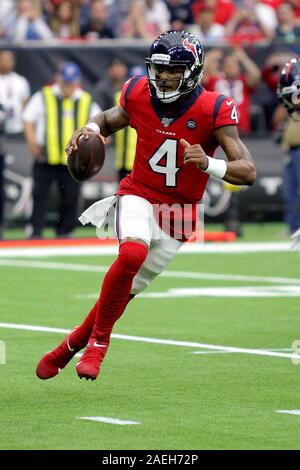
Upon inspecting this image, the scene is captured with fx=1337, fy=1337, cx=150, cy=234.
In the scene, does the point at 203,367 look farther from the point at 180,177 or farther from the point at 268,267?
the point at 268,267

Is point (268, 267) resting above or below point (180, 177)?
below

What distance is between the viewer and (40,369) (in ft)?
22.9

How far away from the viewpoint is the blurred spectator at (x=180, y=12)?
2018cm

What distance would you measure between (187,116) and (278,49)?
11640mm

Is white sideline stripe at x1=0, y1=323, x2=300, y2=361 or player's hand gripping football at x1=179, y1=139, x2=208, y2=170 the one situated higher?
player's hand gripping football at x1=179, y1=139, x2=208, y2=170

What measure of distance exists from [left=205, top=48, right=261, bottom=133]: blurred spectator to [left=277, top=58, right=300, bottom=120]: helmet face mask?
27.9ft

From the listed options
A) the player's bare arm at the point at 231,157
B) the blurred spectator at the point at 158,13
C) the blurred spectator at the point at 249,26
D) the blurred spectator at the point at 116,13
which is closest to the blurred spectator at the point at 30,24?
the blurred spectator at the point at 116,13

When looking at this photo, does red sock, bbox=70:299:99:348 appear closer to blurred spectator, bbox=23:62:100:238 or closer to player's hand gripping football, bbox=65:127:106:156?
player's hand gripping football, bbox=65:127:106:156

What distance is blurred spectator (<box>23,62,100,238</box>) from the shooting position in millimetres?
16281

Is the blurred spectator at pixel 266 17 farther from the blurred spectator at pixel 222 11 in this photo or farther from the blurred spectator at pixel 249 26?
the blurred spectator at pixel 222 11

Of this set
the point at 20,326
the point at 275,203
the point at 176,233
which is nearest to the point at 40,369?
the point at 176,233

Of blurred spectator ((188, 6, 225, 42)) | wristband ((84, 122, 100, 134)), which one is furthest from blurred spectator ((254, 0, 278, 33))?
wristband ((84, 122, 100, 134))

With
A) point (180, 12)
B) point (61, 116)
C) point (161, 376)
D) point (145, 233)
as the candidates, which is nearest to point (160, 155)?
point (145, 233)
